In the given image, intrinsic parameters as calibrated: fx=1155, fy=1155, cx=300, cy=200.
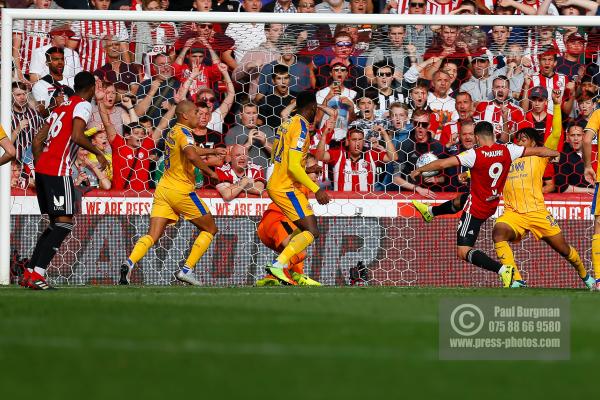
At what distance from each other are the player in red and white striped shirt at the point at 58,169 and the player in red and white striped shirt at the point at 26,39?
281 cm

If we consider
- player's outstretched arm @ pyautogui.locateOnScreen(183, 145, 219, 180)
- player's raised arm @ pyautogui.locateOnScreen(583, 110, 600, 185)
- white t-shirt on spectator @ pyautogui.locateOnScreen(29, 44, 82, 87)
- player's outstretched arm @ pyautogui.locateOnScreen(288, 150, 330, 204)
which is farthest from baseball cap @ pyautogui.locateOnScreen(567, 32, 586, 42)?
white t-shirt on spectator @ pyautogui.locateOnScreen(29, 44, 82, 87)

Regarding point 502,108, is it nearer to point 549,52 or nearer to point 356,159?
point 549,52

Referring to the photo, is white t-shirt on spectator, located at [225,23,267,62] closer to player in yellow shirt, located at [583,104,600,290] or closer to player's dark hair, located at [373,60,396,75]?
player's dark hair, located at [373,60,396,75]

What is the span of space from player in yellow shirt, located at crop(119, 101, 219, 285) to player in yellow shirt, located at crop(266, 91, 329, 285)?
0.73 metres

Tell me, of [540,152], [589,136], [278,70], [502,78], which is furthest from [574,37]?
[278,70]

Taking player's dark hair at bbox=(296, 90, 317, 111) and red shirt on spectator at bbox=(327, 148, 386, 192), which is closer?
player's dark hair at bbox=(296, 90, 317, 111)

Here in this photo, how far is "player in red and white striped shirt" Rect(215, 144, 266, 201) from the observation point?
527 inches

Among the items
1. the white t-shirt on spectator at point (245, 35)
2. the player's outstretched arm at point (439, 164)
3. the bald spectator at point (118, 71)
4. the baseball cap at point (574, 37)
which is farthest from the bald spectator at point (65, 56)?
the baseball cap at point (574, 37)

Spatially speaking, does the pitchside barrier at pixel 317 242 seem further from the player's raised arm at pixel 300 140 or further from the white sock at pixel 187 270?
the player's raised arm at pixel 300 140

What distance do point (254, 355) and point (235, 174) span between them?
8.72 metres

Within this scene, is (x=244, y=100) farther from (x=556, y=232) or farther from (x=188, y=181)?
(x=556, y=232)

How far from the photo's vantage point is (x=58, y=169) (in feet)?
34.8

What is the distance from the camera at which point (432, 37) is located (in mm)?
13805

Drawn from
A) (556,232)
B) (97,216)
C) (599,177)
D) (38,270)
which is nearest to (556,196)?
(556,232)
